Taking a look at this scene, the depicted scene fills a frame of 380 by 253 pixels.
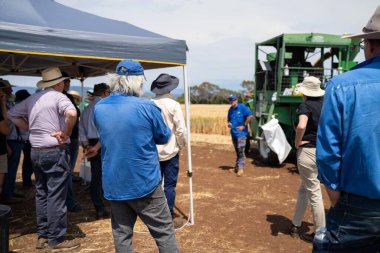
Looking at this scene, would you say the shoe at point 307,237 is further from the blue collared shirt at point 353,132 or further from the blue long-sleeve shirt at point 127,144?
the blue collared shirt at point 353,132

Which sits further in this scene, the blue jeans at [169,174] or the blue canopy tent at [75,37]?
the blue jeans at [169,174]

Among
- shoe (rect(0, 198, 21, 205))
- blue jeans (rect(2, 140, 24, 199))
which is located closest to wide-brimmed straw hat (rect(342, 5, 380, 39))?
blue jeans (rect(2, 140, 24, 199))

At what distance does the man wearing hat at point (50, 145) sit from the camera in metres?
3.68

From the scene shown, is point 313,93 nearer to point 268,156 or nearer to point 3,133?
point 3,133

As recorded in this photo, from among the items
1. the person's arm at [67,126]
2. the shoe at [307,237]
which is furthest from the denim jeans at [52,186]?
the shoe at [307,237]

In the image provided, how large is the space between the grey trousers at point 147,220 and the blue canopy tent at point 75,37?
74.4 inches

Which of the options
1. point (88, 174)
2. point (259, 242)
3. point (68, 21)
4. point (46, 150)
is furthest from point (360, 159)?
point (88, 174)

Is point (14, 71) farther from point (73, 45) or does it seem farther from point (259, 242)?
point (259, 242)

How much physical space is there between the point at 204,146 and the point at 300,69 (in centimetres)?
517

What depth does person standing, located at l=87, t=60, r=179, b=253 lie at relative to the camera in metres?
2.67

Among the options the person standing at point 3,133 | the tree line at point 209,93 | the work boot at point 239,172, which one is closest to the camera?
the person standing at point 3,133

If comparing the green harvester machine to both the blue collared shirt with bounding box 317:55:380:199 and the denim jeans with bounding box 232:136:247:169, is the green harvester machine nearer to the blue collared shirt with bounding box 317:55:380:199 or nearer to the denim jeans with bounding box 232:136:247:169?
the denim jeans with bounding box 232:136:247:169

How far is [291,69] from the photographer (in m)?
8.91

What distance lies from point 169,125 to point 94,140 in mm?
1203
